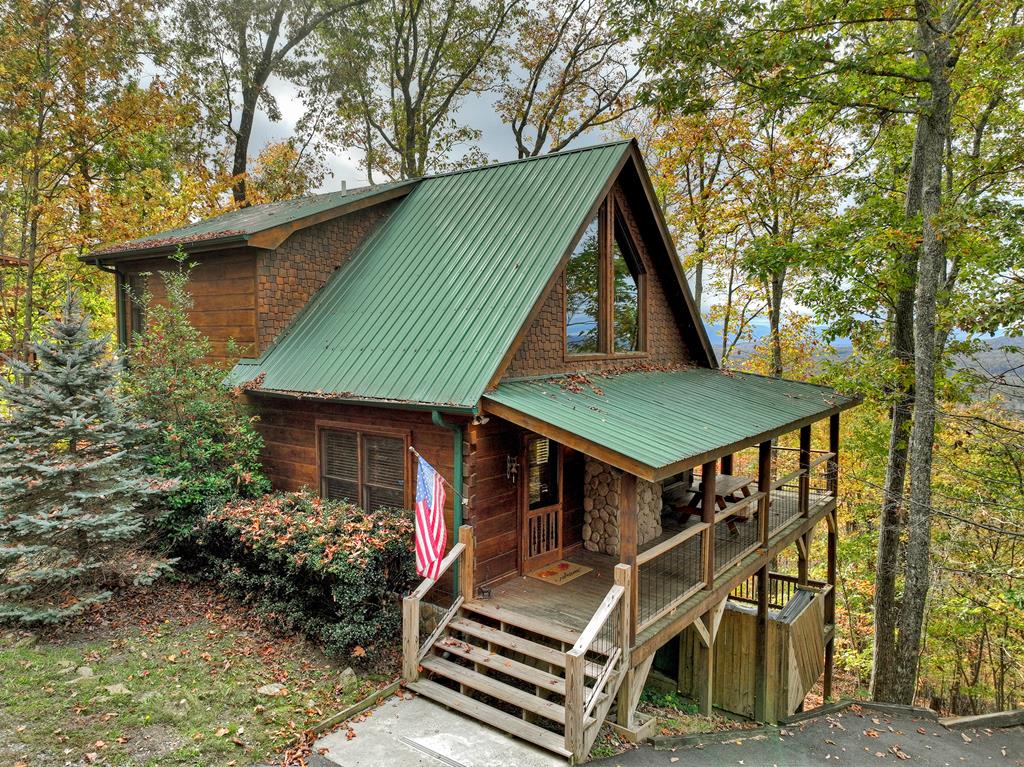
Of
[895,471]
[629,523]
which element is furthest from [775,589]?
[629,523]

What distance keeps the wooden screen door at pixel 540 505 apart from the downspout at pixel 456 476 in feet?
3.75

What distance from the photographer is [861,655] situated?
17.8 meters

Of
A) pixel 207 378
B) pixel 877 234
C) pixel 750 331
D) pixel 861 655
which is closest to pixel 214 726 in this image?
pixel 207 378

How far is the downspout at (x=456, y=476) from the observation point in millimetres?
7809

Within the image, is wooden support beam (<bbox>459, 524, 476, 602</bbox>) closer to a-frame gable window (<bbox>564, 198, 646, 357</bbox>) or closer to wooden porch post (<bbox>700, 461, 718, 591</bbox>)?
wooden porch post (<bbox>700, 461, 718, 591</bbox>)

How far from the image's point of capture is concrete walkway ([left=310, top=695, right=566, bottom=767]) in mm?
5844

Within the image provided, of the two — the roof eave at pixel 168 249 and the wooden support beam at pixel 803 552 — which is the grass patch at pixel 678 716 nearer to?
the wooden support beam at pixel 803 552

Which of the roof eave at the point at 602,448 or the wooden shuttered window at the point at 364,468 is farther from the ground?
the roof eave at the point at 602,448

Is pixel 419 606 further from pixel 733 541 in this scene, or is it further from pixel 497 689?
pixel 733 541

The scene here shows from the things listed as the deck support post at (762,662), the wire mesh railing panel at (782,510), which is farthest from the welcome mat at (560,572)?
the wire mesh railing panel at (782,510)

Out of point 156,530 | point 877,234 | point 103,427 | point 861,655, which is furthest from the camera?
point 861,655

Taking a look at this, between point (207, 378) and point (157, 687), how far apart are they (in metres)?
4.75

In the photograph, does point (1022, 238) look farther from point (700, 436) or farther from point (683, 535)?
point (683, 535)

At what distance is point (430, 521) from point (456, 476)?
3.62 ft
